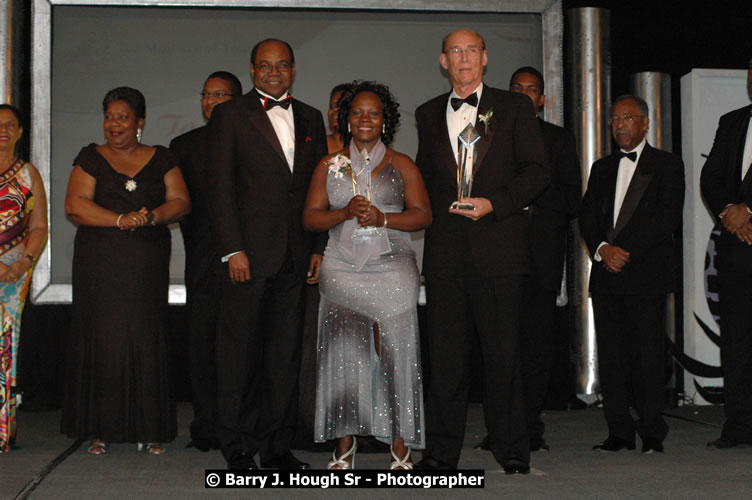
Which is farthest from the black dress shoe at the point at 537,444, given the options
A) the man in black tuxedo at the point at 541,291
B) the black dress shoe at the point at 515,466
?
the black dress shoe at the point at 515,466

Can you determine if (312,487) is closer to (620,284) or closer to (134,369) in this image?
(134,369)

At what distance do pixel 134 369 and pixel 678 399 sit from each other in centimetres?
399

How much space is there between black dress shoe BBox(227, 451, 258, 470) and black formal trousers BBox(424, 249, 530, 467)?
77 centimetres

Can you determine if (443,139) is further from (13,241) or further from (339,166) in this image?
(13,241)

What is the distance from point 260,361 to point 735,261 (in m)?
2.60

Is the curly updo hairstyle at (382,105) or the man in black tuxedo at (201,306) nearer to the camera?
the curly updo hairstyle at (382,105)

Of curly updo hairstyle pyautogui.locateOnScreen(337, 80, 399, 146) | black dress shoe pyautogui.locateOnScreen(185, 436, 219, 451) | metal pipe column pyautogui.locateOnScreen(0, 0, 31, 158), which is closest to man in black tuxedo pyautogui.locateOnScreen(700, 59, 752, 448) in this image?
curly updo hairstyle pyautogui.locateOnScreen(337, 80, 399, 146)

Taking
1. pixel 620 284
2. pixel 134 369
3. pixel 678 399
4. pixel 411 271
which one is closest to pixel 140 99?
pixel 134 369

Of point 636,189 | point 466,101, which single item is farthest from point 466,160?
point 636,189

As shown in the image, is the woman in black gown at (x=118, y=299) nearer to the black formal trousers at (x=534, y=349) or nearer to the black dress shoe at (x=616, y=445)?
the black formal trousers at (x=534, y=349)

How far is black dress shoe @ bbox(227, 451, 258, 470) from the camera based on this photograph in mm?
3943

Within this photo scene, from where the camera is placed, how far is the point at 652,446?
4.62m

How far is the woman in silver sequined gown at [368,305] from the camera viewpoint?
3.97 metres

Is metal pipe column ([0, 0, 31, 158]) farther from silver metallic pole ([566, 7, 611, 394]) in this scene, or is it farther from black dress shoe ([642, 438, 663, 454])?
black dress shoe ([642, 438, 663, 454])
